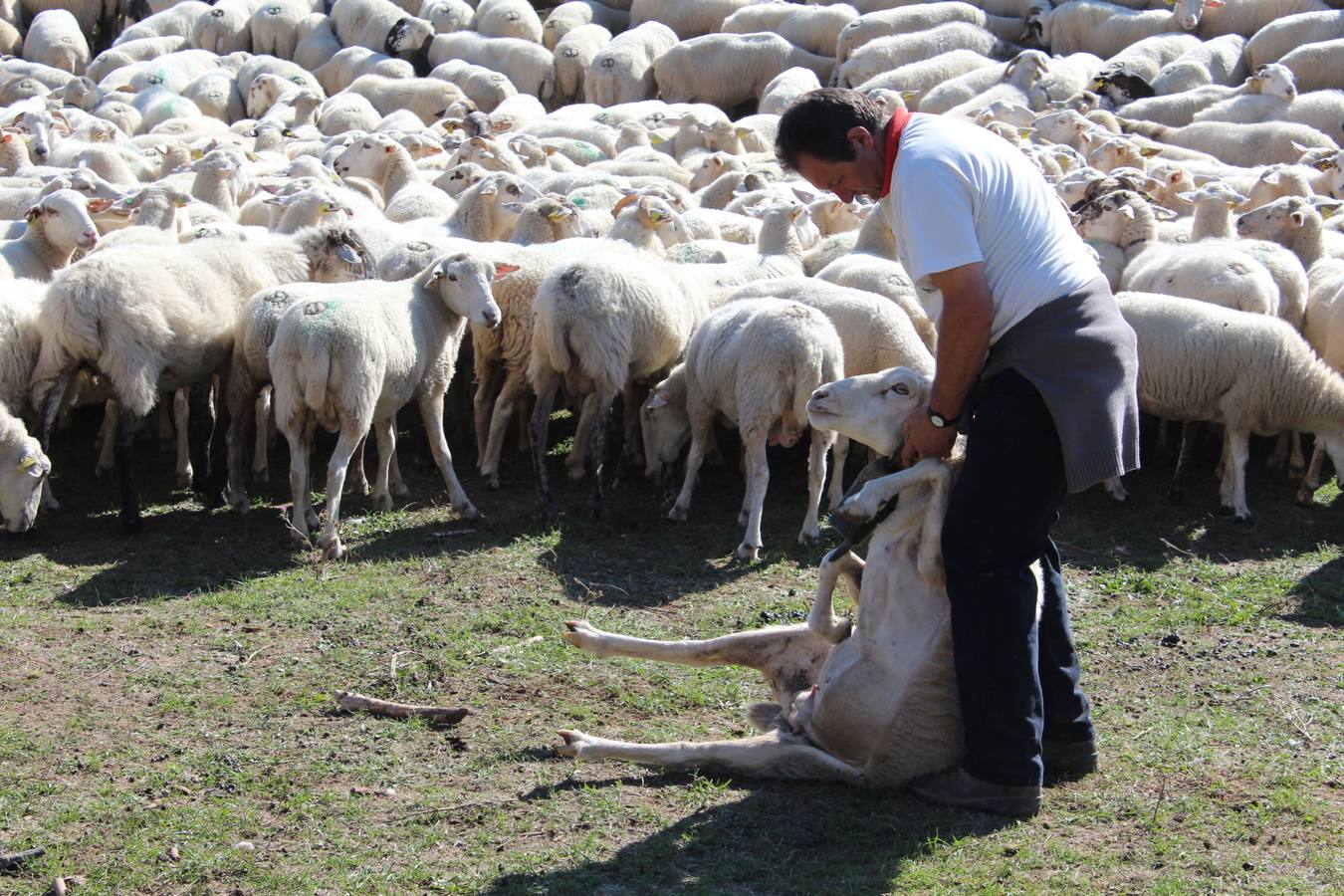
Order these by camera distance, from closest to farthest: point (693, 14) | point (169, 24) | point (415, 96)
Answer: point (415, 96), point (693, 14), point (169, 24)

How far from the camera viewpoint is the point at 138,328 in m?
7.53

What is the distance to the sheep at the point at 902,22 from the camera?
69.7 feet

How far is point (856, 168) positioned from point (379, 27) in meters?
21.3

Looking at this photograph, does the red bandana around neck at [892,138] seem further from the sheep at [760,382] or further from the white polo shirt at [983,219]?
the sheep at [760,382]

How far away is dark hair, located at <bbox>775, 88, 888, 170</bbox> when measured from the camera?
3.96 meters

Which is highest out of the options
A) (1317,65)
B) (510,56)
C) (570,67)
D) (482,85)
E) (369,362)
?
(1317,65)

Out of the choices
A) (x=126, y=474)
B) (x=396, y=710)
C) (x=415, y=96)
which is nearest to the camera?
(x=396, y=710)

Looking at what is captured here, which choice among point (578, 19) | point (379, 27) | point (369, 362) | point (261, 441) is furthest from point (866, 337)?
point (379, 27)

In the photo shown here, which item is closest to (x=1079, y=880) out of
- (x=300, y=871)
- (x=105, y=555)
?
(x=300, y=871)

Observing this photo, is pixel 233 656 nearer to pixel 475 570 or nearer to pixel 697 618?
pixel 475 570

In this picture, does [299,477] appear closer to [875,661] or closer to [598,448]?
[598,448]

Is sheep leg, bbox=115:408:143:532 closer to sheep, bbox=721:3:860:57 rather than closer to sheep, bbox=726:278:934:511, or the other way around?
sheep, bbox=726:278:934:511

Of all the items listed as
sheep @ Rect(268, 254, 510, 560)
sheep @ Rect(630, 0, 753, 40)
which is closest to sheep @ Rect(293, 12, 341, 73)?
sheep @ Rect(630, 0, 753, 40)

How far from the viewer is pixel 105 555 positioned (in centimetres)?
714
